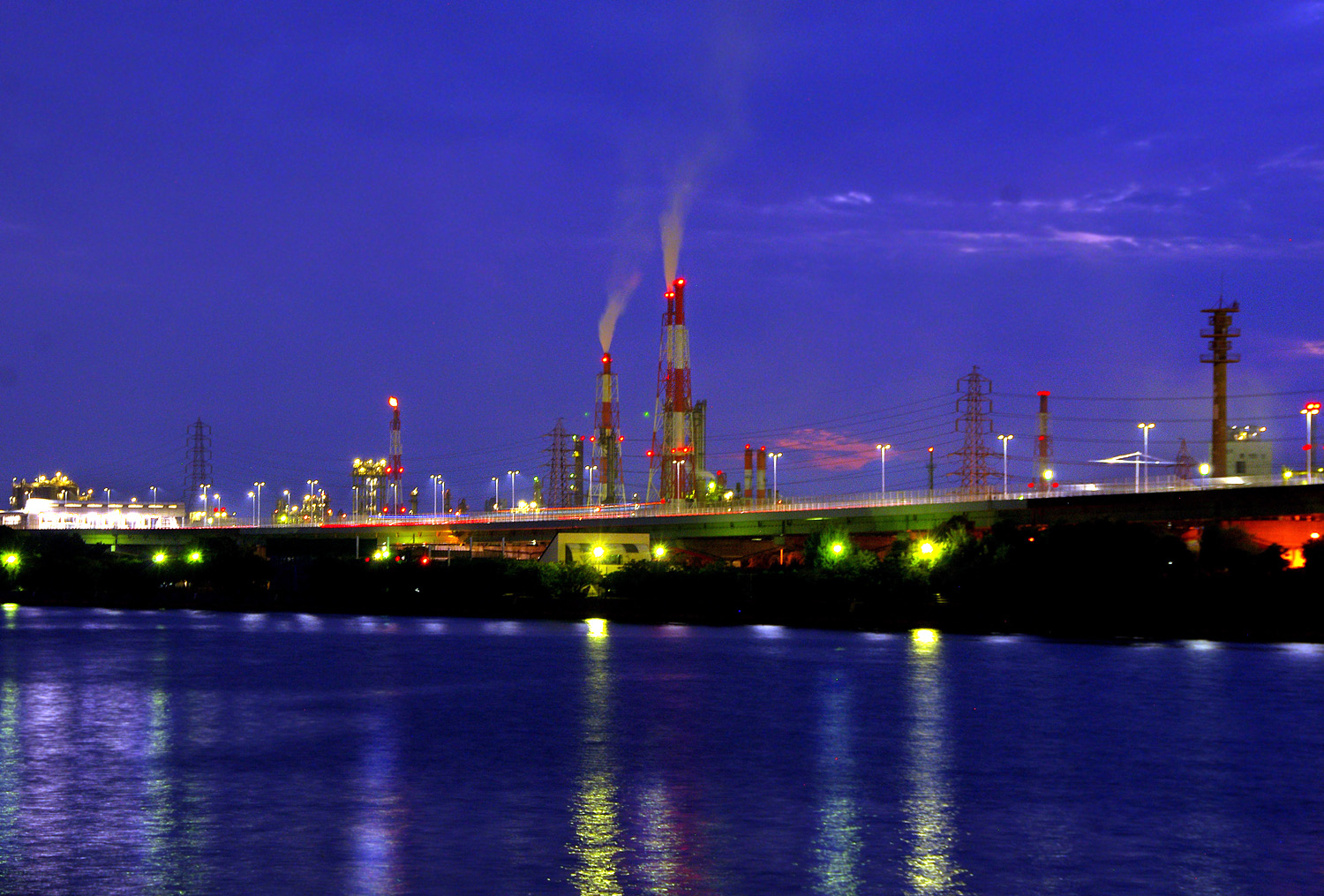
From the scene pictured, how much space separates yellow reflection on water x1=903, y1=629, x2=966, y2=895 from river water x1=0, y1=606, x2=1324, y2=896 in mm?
84

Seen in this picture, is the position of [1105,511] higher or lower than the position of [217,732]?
higher

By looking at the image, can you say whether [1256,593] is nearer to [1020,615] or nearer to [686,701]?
[1020,615]

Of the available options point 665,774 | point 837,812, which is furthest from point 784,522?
point 837,812

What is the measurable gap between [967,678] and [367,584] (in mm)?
54173

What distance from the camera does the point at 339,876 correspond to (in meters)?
15.9

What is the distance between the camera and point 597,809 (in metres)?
21.0

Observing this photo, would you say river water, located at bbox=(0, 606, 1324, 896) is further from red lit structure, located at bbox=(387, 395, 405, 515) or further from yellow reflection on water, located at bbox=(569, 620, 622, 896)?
red lit structure, located at bbox=(387, 395, 405, 515)

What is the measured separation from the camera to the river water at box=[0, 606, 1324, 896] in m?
16.7

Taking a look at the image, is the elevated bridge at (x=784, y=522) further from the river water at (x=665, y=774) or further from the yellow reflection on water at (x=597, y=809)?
the yellow reflection on water at (x=597, y=809)

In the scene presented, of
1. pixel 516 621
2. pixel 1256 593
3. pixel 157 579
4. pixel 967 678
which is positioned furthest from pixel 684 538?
pixel 967 678

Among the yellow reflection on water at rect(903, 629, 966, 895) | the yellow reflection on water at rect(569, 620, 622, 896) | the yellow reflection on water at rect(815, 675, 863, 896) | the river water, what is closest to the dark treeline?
the river water

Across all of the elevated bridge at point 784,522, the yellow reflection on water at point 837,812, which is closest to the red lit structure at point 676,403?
the elevated bridge at point 784,522

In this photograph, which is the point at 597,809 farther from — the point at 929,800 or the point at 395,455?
the point at 395,455

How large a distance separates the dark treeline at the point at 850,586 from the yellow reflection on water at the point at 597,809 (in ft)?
97.5
